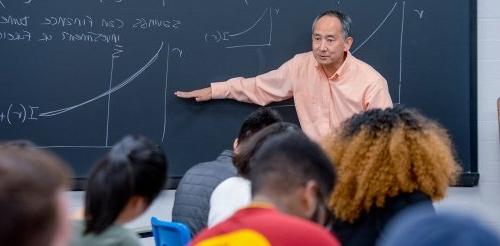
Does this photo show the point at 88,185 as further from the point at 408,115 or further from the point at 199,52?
the point at 199,52

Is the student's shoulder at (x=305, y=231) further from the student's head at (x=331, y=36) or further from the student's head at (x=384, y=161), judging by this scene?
the student's head at (x=331, y=36)

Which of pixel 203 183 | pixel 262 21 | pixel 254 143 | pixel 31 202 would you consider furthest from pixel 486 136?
pixel 31 202

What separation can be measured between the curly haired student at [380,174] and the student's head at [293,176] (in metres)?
0.40

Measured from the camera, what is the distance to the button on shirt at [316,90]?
419cm

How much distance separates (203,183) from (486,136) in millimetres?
1807

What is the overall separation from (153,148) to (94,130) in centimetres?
226

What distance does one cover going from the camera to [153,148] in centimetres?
215

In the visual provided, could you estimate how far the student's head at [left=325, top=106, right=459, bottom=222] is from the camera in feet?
7.59

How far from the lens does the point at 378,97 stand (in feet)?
13.7

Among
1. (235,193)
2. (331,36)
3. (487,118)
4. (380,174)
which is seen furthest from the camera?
(487,118)

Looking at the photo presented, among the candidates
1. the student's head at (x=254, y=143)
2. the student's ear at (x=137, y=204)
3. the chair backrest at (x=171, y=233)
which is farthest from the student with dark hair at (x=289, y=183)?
the chair backrest at (x=171, y=233)

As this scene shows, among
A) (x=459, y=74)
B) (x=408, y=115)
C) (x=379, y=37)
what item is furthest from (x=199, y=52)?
(x=408, y=115)

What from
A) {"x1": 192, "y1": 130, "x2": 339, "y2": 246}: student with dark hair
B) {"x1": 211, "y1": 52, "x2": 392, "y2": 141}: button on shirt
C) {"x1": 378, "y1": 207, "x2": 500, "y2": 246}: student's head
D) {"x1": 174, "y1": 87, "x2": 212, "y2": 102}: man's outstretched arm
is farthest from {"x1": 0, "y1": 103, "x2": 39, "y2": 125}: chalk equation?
{"x1": 378, "y1": 207, "x2": 500, "y2": 246}: student's head

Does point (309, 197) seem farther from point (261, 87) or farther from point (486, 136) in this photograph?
point (486, 136)
